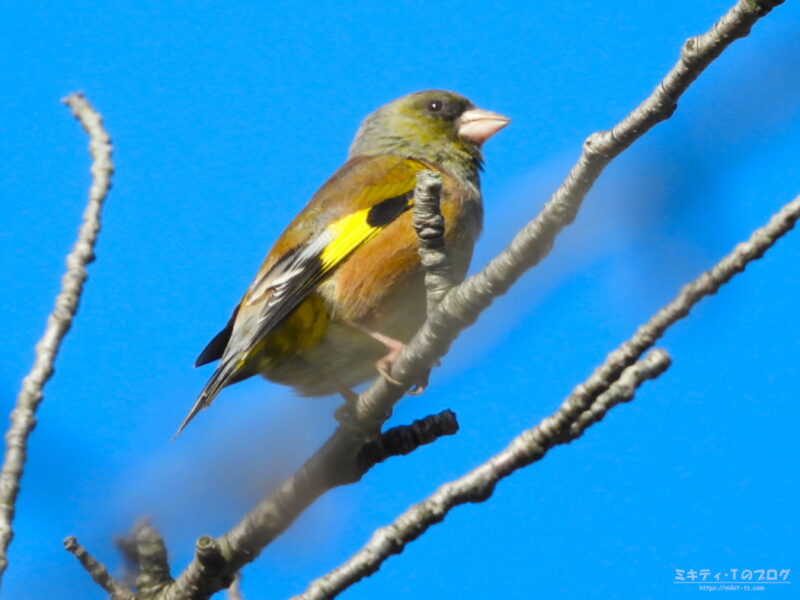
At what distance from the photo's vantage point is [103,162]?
3709 mm

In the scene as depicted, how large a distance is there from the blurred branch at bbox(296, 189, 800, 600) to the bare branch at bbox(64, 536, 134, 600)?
2.23ft

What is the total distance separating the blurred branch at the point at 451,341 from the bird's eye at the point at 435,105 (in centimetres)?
318

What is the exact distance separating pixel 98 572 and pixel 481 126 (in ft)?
12.2

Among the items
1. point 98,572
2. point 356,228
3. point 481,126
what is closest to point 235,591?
point 98,572

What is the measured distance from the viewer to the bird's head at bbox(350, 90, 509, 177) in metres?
6.14

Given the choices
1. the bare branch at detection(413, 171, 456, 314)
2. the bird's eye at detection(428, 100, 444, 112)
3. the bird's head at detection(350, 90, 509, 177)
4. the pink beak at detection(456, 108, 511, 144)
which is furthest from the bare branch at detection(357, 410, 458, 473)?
the bird's eye at detection(428, 100, 444, 112)

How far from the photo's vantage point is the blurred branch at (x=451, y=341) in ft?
8.28

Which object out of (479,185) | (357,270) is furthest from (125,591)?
(479,185)

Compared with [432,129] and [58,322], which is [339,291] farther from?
[432,129]

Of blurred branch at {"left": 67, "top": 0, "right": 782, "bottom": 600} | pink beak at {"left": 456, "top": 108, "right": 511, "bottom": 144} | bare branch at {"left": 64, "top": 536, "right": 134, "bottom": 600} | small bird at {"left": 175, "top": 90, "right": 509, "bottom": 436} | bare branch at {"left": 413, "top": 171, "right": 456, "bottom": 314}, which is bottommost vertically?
bare branch at {"left": 64, "top": 536, "right": 134, "bottom": 600}


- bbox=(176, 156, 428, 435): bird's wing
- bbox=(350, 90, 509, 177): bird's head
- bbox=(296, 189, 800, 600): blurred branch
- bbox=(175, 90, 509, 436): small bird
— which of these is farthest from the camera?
bbox=(350, 90, 509, 177): bird's head

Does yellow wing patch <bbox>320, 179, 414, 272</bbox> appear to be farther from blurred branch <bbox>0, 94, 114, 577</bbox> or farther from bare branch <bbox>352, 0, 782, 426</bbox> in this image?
bare branch <bbox>352, 0, 782, 426</bbox>

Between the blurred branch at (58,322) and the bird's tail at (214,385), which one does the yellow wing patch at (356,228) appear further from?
the blurred branch at (58,322)

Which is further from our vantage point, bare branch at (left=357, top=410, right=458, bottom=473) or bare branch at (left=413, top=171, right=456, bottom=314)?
bare branch at (left=357, top=410, right=458, bottom=473)
